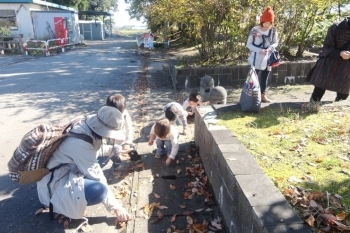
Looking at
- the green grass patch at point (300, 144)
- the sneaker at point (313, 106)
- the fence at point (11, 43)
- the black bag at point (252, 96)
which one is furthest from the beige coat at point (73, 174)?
the fence at point (11, 43)

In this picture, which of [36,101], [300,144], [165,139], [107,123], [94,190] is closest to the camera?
[107,123]

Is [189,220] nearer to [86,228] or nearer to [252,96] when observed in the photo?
[86,228]

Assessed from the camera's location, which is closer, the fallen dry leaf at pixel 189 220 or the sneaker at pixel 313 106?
the fallen dry leaf at pixel 189 220

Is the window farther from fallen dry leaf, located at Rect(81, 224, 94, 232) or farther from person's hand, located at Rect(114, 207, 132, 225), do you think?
person's hand, located at Rect(114, 207, 132, 225)

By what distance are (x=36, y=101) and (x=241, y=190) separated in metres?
6.50

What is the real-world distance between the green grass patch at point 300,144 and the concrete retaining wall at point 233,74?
360cm

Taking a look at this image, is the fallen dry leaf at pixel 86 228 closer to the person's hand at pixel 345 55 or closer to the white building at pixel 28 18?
the person's hand at pixel 345 55

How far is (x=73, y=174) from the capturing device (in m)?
2.79

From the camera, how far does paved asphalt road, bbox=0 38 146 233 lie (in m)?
3.12

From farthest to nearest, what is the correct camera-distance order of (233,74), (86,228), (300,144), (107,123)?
1. (233,74)
2. (300,144)
3. (86,228)
4. (107,123)

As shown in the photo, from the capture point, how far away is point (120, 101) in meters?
3.71

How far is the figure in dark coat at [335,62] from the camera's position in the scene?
422cm

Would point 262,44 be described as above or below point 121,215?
above

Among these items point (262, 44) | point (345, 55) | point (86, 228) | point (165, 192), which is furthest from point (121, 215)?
point (262, 44)
